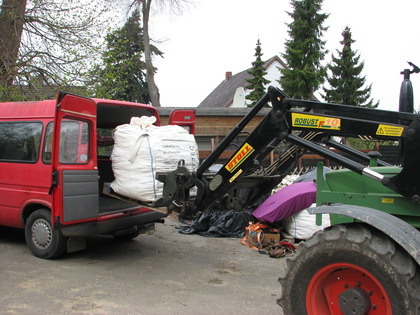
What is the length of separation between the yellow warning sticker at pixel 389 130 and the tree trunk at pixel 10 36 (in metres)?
8.23

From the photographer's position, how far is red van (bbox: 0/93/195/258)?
514 cm

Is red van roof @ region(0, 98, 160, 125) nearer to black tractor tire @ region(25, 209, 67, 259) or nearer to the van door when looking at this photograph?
the van door

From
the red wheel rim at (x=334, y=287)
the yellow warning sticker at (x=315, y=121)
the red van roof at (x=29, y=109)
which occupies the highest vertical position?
the red van roof at (x=29, y=109)

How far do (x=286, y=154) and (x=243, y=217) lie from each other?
116 inches

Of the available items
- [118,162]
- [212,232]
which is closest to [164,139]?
[118,162]

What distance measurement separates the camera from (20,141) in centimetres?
584

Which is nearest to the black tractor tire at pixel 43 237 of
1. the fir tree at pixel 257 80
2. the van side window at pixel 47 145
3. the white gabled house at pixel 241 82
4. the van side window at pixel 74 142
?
the van side window at pixel 47 145

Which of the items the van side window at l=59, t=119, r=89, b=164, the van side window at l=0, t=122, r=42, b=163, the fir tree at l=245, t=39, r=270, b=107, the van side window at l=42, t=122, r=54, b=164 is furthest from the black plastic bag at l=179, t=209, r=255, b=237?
the fir tree at l=245, t=39, r=270, b=107

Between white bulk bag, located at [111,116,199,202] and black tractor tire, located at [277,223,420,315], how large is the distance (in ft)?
8.90

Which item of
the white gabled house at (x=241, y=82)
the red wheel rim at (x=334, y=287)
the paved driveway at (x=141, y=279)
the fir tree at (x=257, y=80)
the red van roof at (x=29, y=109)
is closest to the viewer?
the red wheel rim at (x=334, y=287)

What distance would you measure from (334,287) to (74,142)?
4.01 meters

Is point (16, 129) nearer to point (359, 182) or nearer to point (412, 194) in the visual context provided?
point (359, 182)

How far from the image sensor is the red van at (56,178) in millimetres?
5145

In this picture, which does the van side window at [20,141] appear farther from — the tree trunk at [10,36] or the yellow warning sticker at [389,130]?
the yellow warning sticker at [389,130]
